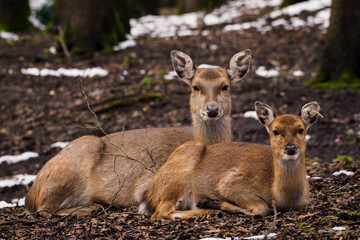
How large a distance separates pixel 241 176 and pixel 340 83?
6.24m

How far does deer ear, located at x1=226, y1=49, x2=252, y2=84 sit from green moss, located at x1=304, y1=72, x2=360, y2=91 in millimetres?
4527

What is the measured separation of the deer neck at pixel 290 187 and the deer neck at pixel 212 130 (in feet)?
5.37

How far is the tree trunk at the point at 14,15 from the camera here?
70.4 feet

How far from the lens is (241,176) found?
5.69m

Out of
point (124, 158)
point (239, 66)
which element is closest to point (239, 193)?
point (124, 158)

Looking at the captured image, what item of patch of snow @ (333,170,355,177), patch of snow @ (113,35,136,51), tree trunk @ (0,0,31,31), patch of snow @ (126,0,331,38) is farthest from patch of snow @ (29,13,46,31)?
patch of snow @ (333,170,355,177)

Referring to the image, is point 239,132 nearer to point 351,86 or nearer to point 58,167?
point 351,86

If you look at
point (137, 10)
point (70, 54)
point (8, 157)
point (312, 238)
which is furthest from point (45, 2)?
point (312, 238)

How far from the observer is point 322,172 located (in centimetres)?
771

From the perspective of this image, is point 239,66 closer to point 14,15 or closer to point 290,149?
point 290,149

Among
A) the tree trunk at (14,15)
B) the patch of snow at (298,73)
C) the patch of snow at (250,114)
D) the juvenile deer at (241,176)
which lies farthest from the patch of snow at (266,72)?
the tree trunk at (14,15)

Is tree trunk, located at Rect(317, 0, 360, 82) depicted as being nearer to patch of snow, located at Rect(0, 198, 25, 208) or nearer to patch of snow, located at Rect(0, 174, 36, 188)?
patch of snow, located at Rect(0, 174, 36, 188)

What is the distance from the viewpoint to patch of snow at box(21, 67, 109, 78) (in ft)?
43.5

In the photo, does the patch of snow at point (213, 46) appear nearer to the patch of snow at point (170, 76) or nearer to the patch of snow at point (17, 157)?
the patch of snow at point (170, 76)
